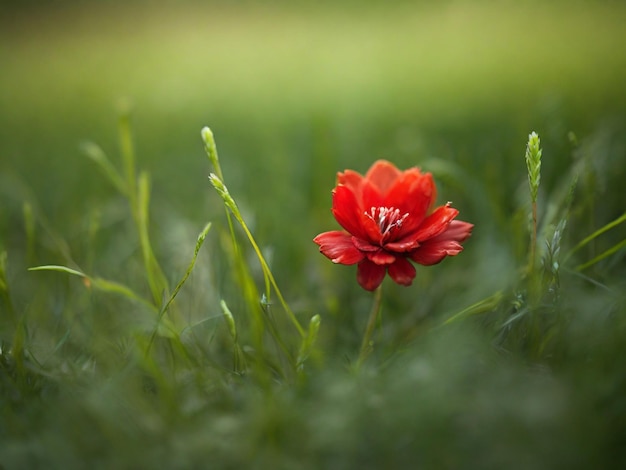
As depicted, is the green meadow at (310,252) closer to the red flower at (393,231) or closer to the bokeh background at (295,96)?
the bokeh background at (295,96)

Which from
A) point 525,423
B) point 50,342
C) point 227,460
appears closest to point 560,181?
point 525,423

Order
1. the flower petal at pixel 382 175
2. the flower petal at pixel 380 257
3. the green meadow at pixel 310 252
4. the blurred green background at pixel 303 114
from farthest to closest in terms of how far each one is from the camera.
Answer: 1. the blurred green background at pixel 303 114
2. the flower petal at pixel 382 175
3. the flower petal at pixel 380 257
4. the green meadow at pixel 310 252

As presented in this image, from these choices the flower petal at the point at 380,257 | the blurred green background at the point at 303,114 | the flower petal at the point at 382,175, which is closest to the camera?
the flower petal at the point at 380,257

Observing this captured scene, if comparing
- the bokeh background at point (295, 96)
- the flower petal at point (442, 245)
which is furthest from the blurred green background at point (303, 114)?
the flower petal at point (442, 245)

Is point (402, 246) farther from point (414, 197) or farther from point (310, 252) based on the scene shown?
point (310, 252)

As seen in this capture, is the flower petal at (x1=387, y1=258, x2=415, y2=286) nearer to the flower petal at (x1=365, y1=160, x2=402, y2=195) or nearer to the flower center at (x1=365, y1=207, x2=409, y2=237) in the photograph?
the flower center at (x1=365, y1=207, x2=409, y2=237)

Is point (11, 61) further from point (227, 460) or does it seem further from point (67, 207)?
point (227, 460)

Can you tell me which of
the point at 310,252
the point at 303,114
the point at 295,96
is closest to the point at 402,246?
the point at 310,252
